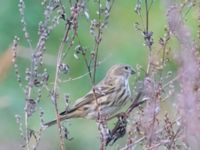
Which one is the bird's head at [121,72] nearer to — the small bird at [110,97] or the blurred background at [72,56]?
the small bird at [110,97]

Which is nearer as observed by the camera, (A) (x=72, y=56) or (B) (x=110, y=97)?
(B) (x=110, y=97)

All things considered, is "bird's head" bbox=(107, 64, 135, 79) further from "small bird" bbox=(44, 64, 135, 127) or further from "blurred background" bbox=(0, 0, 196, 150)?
"blurred background" bbox=(0, 0, 196, 150)

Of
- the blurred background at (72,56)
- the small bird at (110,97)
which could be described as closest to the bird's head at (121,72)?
the small bird at (110,97)

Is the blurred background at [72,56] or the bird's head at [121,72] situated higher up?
the blurred background at [72,56]

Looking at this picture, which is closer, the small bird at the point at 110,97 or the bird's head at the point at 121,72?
the small bird at the point at 110,97

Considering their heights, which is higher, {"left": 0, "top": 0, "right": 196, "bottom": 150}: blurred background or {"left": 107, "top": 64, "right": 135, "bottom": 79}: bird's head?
{"left": 0, "top": 0, "right": 196, "bottom": 150}: blurred background

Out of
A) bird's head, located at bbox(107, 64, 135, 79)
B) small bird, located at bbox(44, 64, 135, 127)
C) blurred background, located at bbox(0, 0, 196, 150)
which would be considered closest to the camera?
small bird, located at bbox(44, 64, 135, 127)

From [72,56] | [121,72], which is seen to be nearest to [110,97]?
[121,72]

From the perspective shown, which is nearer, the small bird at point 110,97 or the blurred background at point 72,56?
the small bird at point 110,97

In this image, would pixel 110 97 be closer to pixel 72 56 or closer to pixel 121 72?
pixel 121 72

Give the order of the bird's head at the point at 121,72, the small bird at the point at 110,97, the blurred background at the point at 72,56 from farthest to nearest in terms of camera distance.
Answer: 1. the blurred background at the point at 72,56
2. the bird's head at the point at 121,72
3. the small bird at the point at 110,97

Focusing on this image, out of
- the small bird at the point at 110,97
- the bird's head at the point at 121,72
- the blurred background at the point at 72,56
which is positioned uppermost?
the blurred background at the point at 72,56

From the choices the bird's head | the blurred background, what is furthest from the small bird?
the blurred background

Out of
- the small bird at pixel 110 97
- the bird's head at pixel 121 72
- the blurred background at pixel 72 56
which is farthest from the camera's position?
the blurred background at pixel 72 56
